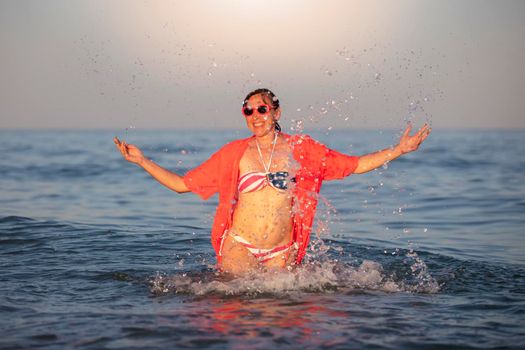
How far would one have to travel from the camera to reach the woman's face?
754cm

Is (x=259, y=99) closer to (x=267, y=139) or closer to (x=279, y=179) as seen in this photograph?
(x=267, y=139)

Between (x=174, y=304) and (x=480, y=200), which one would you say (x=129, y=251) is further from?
(x=480, y=200)

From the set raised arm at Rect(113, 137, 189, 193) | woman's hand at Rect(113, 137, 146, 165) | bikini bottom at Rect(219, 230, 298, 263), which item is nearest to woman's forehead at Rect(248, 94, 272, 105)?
raised arm at Rect(113, 137, 189, 193)

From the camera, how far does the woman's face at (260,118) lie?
7543mm

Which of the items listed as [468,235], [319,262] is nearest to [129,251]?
[319,262]

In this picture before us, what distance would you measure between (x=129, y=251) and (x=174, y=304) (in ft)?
10.8

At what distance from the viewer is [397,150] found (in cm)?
744

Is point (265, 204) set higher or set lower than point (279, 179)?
lower

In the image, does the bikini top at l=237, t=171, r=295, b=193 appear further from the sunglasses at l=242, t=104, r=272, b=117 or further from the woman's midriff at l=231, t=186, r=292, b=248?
the sunglasses at l=242, t=104, r=272, b=117

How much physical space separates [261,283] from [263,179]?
1.12 meters

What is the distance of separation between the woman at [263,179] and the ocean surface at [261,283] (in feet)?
1.27

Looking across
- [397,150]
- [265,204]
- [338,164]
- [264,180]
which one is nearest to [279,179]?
[264,180]

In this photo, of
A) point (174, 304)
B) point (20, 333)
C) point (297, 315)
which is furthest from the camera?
point (174, 304)

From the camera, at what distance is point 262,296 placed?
23.5 ft
